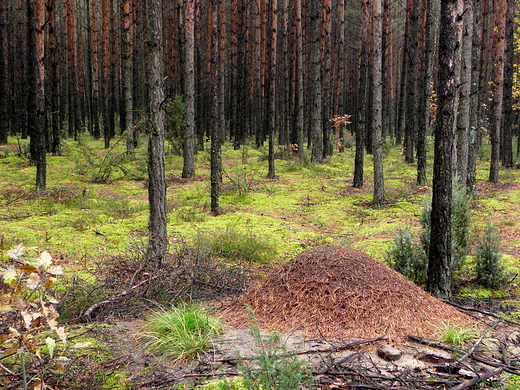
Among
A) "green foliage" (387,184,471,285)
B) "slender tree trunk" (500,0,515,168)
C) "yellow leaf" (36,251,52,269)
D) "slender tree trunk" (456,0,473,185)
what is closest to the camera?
"yellow leaf" (36,251,52,269)

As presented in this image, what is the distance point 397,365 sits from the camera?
3.65m

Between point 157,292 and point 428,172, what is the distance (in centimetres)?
1524

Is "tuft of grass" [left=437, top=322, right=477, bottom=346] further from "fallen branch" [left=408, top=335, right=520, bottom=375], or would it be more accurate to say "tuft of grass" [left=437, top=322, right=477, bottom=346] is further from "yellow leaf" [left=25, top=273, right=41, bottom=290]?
"yellow leaf" [left=25, top=273, right=41, bottom=290]

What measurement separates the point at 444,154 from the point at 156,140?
3.64 metres

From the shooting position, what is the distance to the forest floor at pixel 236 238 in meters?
3.61

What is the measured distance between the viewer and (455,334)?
409 centimetres

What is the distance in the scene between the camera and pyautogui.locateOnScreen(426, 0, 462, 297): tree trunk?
5117 millimetres

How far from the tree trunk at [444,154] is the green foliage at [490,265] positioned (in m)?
1.03

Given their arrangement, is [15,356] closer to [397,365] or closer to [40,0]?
[397,365]

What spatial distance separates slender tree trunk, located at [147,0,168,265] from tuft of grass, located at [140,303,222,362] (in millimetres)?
1415

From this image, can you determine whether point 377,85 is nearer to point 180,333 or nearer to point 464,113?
point 464,113

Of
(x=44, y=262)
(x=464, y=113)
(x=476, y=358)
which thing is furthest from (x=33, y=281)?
(x=464, y=113)

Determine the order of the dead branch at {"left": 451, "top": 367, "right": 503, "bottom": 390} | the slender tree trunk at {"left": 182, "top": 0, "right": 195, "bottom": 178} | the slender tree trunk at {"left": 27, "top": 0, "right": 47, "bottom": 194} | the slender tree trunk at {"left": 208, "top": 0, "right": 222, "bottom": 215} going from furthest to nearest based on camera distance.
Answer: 1. the slender tree trunk at {"left": 182, "top": 0, "right": 195, "bottom": 178}
2. the slender tree trunk at {"left": 27, "top": 0, "right": 47, "bottom": 194}
3. the slender tree trunk at {"left": 208, "top": 0, "right": 222, "bottom": 215}
4. the dead branch at {"left": 451, "top": 367, "right": 503, "bottom": 390}

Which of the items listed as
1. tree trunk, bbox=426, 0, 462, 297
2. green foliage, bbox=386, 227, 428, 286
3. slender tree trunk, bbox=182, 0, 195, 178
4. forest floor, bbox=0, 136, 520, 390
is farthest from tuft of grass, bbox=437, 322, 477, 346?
slender tree trunk, bbox=182, 0, 195, 178
